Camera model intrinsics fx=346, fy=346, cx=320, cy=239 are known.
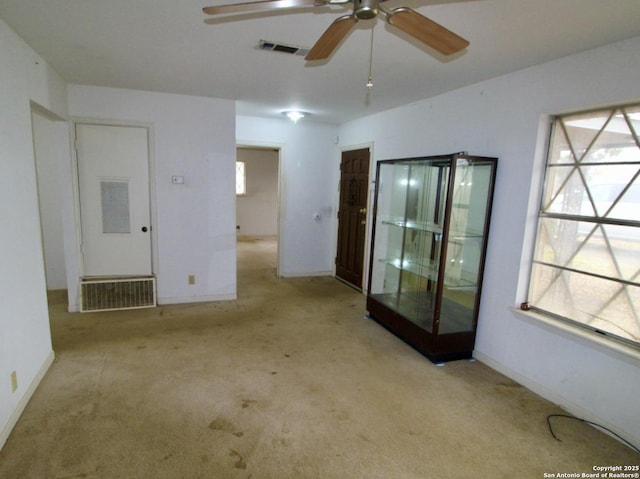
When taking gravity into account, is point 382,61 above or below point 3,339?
above

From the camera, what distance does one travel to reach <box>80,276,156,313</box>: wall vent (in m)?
3.89

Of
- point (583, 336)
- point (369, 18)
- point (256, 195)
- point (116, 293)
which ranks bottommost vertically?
point (116, 293)

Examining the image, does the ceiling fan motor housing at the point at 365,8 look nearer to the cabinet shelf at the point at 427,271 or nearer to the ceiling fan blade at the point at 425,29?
the ceiling fan blade at the point at 425,29

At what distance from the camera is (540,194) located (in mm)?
2719

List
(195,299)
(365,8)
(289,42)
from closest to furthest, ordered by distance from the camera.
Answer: (365,8), (289,42), (195,299)

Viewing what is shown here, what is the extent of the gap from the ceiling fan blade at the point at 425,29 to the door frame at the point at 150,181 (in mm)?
3283

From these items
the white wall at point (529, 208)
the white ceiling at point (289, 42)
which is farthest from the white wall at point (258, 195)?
the white wall at point (529, 208)

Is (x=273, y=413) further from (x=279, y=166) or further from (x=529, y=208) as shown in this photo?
(x=279, y=166)

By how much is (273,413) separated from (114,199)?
120 inches

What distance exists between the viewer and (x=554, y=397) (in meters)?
2.54

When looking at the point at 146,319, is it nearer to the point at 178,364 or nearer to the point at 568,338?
the point at 178,364

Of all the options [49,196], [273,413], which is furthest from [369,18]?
[49,196]

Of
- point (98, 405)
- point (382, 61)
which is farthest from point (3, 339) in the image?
point (382, 61)

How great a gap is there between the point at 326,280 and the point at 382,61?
357 centimetres
